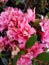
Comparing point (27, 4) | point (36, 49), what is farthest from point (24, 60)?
point (27, 4)

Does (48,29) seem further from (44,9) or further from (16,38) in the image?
(44,9)

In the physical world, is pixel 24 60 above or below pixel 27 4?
below

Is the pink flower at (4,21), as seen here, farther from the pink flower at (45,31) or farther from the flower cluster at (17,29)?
the pink flower at (45,31)

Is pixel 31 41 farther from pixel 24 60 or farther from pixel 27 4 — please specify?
pixel 27 4

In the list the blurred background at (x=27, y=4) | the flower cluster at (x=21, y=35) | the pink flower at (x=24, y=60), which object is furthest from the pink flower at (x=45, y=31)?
the blurred background at (x=27, y=4)

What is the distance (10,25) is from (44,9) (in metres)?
0.55

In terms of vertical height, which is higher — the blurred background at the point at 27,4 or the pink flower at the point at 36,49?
the blurred background at the point at 27,4

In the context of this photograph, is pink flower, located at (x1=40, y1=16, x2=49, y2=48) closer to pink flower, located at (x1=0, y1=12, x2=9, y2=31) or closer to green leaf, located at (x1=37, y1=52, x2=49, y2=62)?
green leaf, located at (x1=37, y1=52, x2=49, y2=62)

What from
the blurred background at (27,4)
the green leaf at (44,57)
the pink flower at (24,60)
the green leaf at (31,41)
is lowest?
the pink flower at (24,60)

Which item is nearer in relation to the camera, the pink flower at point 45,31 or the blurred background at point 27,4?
the pink flower at point 45,31

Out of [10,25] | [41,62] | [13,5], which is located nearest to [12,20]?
[10,25]

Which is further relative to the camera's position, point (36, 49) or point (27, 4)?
point (27, 4)

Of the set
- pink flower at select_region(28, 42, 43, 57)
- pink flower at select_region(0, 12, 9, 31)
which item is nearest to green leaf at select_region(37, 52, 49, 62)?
pink flower at select_region(28, 42, 43, 57)

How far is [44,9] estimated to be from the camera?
5.61 feet
